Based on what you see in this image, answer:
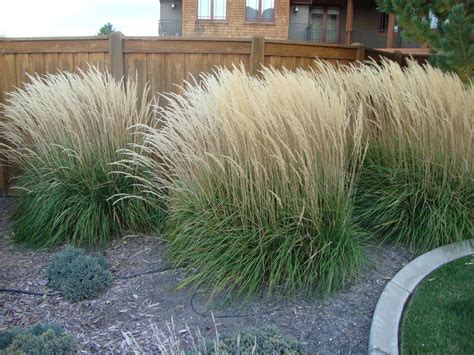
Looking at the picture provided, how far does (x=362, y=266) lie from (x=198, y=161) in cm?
144

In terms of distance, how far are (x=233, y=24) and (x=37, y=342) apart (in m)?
17.5

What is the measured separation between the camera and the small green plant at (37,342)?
2305 mm

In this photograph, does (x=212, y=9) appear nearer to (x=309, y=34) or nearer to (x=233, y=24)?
(x=233, y=24)

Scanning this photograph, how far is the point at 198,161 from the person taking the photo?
360cm

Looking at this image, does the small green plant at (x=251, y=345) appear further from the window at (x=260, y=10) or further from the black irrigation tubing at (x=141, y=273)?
the window at (x=260, y=10)

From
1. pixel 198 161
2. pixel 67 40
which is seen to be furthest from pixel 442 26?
pixel 67 40

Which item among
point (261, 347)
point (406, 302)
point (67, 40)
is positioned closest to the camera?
point (261, 347)

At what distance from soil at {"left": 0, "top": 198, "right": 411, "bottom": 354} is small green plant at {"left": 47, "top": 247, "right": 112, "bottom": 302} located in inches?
2.7

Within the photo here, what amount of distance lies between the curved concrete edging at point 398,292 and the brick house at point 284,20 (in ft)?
49.4

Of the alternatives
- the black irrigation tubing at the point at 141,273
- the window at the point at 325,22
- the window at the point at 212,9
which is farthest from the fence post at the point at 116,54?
the window at the point at 325,22

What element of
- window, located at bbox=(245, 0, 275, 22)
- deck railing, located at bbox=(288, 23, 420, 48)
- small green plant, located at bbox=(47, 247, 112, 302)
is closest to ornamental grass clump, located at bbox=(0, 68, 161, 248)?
small green plant, located at bbox=(47, 247, 112, 302)

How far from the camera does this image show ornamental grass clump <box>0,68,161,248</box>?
430 centimetres

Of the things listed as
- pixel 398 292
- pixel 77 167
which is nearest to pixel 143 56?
pixel 77 167

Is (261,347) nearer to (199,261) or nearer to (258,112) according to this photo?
(199,261)
